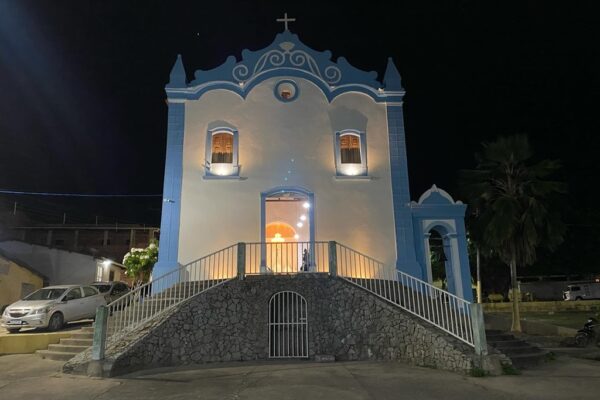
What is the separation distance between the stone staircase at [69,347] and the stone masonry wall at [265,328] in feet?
A: 6.64

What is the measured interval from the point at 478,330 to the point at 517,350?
8.20ft

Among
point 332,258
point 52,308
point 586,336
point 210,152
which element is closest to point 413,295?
point 332,258

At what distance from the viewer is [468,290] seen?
1419 cm

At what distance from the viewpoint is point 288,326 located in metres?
11.3

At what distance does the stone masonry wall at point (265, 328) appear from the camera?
9.99 meters

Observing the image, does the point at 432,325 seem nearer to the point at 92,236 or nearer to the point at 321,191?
the point at 321,191

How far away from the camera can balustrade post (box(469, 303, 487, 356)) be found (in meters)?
8.82

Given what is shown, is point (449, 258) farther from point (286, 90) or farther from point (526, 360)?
point (286, 90)

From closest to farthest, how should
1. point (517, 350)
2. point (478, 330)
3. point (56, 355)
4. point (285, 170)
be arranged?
point (478, 330) → point (517, 350) → point (56, 355) → point (285, 170)

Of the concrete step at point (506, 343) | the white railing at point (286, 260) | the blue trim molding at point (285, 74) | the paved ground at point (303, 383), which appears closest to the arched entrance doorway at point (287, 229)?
the white railing at point (286, 260)

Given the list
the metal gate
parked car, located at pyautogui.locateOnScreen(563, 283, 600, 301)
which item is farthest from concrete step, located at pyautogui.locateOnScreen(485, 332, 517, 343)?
parked car, located at pyautogui.locateOnScreen(563, 283, 600, 301)

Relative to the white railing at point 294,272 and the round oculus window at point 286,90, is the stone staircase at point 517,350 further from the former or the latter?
the round oculus window at point 286,90

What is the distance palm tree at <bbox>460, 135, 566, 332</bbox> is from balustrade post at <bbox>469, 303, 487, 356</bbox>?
25.8ft

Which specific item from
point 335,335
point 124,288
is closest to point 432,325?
point 335,335
